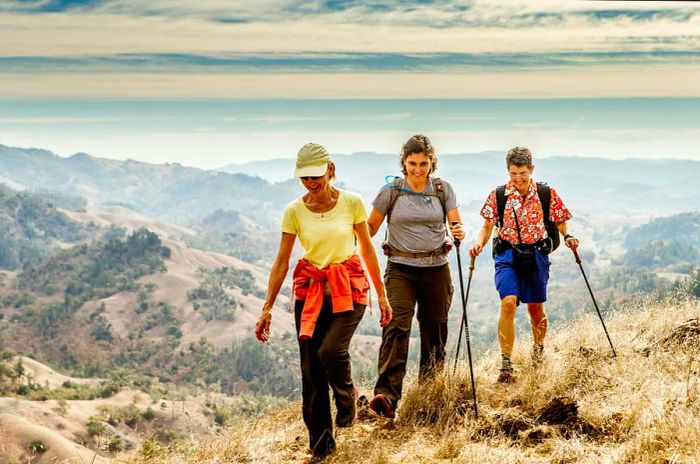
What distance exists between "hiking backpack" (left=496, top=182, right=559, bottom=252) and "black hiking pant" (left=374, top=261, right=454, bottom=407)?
79 centimetres

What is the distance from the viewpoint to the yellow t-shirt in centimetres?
436

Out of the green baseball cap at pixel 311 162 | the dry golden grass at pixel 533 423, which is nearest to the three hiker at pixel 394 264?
the green baseball cap at pixel 311 162

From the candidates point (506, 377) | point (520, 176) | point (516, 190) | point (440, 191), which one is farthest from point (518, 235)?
point (506, 377)

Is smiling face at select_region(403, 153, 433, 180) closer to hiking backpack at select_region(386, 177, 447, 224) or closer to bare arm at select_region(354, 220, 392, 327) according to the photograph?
hiking backpack at select_region(386, 177, 447, 224)

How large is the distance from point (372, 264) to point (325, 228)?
517mm

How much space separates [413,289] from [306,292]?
4.38 feet

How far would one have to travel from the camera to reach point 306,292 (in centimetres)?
445

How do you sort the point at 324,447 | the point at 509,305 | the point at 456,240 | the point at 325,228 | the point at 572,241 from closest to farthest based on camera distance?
the point at 325,228
the point at 324,447
the point at 456,240
the point at 509,305
the point at 572,241

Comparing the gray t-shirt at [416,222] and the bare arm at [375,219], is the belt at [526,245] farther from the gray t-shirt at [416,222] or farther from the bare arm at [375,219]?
the bare arm at [375,219]

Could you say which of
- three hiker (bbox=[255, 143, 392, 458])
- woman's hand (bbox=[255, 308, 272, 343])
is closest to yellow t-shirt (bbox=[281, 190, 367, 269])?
three hiker (bbox=[255, 143, 392, 458])

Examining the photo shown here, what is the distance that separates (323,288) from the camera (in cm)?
442

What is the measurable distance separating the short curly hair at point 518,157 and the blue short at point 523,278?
768 millimetres

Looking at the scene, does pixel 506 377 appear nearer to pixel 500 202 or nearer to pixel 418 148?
pixel 500 202

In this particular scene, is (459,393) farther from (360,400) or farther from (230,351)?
(230,351)
